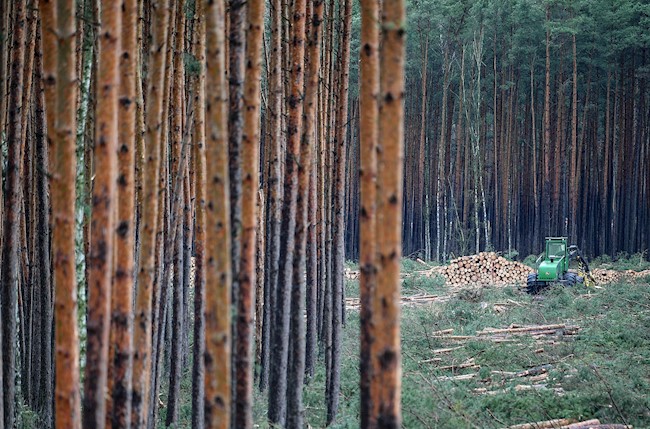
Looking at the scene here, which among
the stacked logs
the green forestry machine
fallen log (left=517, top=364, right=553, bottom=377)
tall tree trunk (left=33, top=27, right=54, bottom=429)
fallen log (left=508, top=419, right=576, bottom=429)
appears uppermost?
tall tree trunk (left=33, top=27, right=54, bottom=429)

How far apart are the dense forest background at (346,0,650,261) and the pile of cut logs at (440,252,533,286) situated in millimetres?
4460

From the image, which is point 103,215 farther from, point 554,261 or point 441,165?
point 441,165

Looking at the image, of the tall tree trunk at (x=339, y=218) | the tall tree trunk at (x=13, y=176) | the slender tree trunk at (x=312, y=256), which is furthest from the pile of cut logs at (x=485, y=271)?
the tall tree trunk at (x=13, y=176)

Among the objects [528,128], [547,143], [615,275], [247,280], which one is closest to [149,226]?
[247,280]

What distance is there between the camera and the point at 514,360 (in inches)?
423

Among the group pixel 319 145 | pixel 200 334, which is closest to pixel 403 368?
pixel 319 145

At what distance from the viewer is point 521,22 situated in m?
27.5

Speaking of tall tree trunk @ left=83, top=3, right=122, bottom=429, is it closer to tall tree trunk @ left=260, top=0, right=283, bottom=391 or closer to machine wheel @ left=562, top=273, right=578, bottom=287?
tall tree trunk @ left=260, top=0, right=283, bottom=391

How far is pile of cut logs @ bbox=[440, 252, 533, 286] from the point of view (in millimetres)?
20516

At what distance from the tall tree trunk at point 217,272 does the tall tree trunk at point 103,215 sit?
1.47 feet

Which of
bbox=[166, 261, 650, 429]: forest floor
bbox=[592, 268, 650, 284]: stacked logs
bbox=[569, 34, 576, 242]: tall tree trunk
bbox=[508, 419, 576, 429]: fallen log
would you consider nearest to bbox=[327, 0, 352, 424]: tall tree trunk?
bbox=[166, 261, 650, 429]: forest floor

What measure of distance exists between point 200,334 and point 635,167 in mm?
22681

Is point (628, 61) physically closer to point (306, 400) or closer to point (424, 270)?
point (424, 270)

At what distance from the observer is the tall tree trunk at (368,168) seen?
334cm
